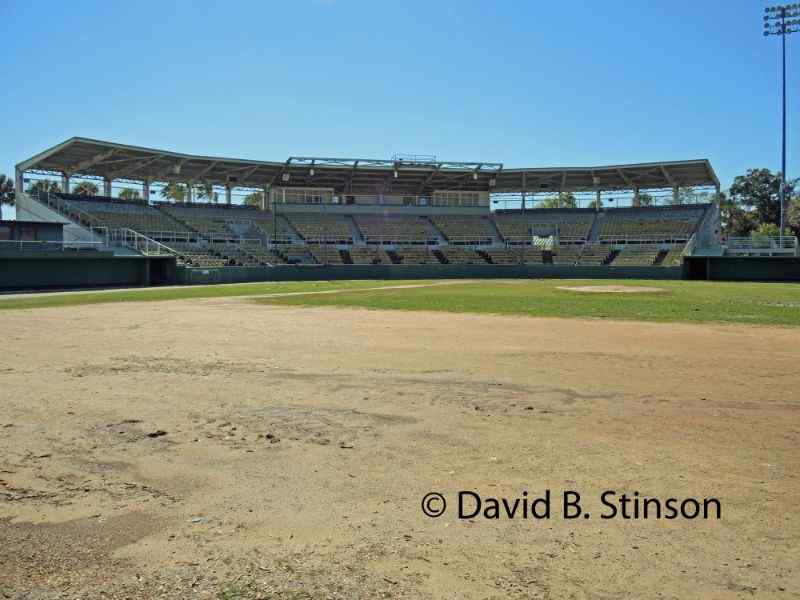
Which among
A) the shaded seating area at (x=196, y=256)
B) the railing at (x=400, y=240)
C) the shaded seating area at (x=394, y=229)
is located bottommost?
the shaded seating area at (x=196, y=256)

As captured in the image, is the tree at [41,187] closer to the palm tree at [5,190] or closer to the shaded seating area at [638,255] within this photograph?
the palm tree at [5,190]

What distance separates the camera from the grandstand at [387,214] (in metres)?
63.1

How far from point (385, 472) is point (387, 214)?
76769 mm

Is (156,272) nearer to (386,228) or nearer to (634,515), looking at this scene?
(386,228)

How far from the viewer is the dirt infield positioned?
383 cm

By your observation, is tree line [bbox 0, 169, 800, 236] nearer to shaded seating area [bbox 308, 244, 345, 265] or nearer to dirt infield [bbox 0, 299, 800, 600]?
shaded seating area [bbox 308, 244, 345, 265]

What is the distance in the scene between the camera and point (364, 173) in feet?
255

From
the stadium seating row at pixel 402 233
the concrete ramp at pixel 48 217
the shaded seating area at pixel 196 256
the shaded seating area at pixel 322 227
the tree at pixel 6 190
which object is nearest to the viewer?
the concrete ramp at pixel 48 217

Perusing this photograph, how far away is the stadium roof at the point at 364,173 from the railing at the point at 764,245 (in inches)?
548

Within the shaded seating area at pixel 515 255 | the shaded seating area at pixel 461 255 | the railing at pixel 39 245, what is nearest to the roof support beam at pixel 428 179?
the shaded seating area at pixel 461 255

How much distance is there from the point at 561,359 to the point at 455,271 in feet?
181

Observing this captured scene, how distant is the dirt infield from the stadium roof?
55698 mm

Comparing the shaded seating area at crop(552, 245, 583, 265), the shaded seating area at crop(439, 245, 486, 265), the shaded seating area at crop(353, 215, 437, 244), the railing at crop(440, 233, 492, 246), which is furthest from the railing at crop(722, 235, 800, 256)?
the shaded seating area at crop(353, 215, 437, 244)

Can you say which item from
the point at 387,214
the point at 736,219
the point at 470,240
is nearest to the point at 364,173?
the point at 387,214
